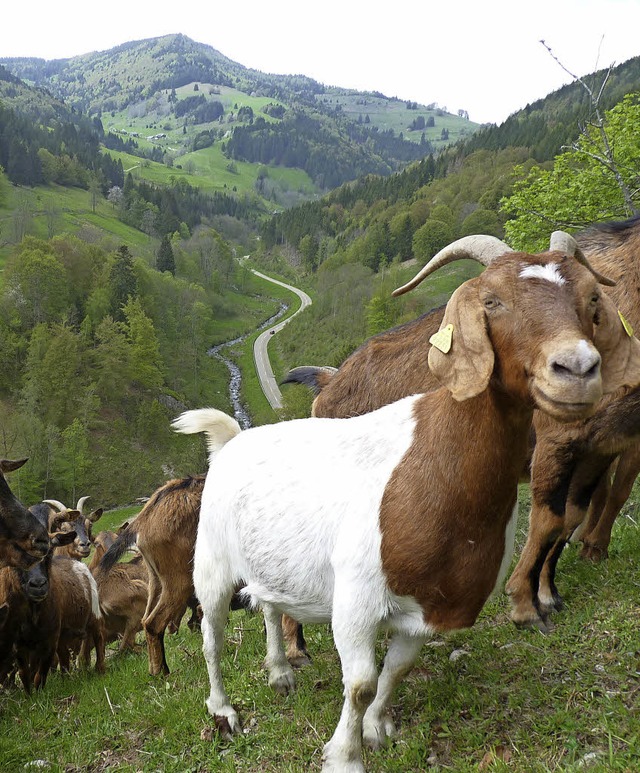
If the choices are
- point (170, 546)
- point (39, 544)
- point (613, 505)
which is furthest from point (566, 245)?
point (39, 544)

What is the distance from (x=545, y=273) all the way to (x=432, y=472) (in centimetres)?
122

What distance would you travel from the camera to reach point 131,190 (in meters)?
134

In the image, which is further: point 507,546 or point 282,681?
point 282,681

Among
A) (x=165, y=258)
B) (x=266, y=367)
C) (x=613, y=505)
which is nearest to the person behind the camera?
(x=613, y=505)

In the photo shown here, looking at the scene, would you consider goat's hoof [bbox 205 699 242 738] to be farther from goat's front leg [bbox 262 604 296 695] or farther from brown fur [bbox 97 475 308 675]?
brown fur [bbox 97 475 308 675]

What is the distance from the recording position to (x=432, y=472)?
3283mm

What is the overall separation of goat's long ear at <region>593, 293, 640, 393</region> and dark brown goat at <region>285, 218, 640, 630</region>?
1569mm

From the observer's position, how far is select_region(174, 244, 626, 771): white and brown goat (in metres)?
2.73

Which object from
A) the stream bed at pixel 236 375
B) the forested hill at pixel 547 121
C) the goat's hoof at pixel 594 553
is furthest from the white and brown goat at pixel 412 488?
the forested hill at pixel 547 121

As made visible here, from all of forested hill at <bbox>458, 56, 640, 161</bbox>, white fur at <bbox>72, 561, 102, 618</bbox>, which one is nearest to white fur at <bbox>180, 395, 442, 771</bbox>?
white fur at <bbox>72, 561, 102, 618</bbox>

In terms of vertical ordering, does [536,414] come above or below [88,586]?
above

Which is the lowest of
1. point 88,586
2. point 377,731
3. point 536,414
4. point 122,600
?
point 122,600

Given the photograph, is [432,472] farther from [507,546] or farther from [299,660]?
[299,660]

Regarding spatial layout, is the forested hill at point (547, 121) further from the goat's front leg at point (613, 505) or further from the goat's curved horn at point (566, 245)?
the goat's curved horn at point (566, 245)
